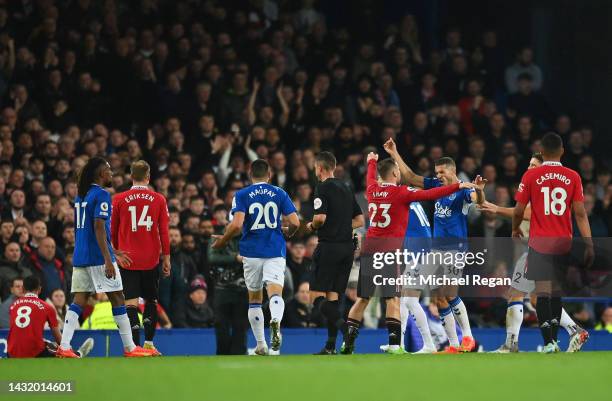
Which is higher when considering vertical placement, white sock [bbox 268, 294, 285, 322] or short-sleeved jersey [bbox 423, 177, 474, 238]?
short-sleeved jersey [bbox 423, 177, 474, 238]

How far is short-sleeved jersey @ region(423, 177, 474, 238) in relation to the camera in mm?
13648

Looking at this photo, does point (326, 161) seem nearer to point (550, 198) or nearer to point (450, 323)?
point (450, 323)

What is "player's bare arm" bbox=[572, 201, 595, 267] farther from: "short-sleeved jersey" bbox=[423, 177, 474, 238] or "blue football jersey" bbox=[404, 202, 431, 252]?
"blue football jersey" bbox=[404, 202, 431, 252]

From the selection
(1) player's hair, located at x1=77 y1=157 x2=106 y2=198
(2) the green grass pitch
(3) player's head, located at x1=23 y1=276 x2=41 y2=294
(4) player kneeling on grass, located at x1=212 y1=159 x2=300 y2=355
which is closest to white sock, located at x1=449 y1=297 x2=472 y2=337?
(2) the green grass pitch

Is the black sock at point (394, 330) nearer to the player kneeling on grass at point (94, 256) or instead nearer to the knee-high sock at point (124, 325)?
the player kneeling on grass at point (94, 256)

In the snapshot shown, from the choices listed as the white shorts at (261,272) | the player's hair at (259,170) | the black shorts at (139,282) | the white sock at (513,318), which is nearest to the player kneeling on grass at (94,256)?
the black shorts at (139,282)

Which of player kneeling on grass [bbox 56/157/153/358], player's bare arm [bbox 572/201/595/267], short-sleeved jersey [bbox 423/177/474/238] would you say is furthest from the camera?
short-sleeved jersey [bbox 423/177/474/238]

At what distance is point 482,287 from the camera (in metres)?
16.6

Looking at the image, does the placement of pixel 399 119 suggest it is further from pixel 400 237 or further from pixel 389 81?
pixel 400 237

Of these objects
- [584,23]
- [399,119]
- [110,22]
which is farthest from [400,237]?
[584,23]

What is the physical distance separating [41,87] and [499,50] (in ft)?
29.9

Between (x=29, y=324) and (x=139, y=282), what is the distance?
4.33ft

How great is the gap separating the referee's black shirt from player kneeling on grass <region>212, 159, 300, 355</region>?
35 cm

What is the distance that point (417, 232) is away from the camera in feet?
46.3
